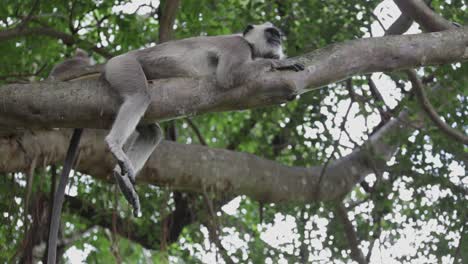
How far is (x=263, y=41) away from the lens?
409 centimetres

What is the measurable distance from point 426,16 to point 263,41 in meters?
0.87

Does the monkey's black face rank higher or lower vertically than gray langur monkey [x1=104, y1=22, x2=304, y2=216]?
higher

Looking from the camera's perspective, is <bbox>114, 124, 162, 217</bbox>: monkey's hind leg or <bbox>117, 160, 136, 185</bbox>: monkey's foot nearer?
<bbox>117, 160, 136, 185</bbox>: monkey's foot

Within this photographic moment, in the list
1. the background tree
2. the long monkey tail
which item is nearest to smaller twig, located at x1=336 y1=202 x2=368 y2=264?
the background tree

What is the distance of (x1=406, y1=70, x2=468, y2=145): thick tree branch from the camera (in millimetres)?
4438

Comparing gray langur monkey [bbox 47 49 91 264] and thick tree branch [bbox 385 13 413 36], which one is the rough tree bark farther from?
thick tree branch [bbox 385 13 413 36]

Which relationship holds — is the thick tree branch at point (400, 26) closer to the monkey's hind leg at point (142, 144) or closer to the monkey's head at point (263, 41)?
the monkey's head at point (263, 41)

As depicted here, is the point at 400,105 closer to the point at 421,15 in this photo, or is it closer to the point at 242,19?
the point at 421,15

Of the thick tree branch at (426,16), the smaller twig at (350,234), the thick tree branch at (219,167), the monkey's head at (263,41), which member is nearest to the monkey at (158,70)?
the monkey's head at (263,41)

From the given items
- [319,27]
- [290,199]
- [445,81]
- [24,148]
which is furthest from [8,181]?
[445,81]

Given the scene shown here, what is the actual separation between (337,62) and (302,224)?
203 cm

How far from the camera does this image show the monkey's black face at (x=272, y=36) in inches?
162

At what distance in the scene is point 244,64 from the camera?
3.46 meters

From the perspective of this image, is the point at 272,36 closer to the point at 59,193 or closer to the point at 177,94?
the point at 177,94
